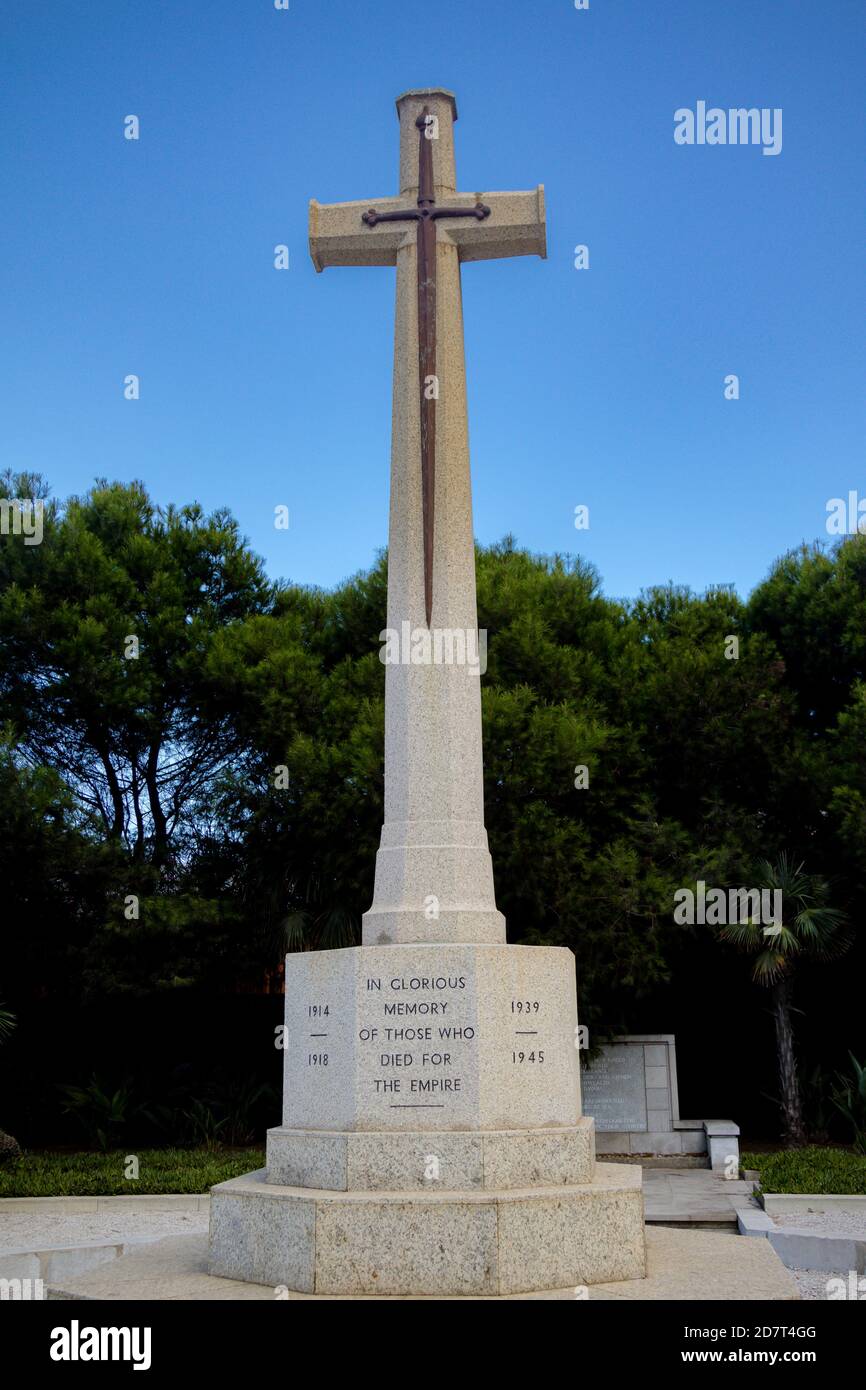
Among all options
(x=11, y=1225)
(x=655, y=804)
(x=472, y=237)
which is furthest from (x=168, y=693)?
(x=472, y=237)

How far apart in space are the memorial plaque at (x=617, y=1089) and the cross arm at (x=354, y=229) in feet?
44.5

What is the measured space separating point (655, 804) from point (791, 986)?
11.3ft

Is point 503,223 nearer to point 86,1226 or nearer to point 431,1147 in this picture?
point 431,1147

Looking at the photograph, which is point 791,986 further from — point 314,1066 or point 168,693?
point 314,1066

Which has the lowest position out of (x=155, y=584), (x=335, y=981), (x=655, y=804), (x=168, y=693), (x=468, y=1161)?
(x=468, y=1161)

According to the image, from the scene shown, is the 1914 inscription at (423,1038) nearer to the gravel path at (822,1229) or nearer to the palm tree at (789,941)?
the gravel path at (822,1229)

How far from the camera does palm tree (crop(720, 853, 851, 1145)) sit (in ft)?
58.9

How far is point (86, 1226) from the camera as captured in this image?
1242 cm

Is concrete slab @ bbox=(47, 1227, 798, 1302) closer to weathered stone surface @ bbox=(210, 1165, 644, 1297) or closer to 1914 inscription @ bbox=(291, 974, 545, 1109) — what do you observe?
weathered stone surface @ bbox=(210, 1165, 644, 1297)

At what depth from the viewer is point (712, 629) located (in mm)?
21203

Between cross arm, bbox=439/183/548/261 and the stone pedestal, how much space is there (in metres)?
4.74

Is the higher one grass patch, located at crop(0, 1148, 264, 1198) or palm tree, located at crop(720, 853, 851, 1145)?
palm tree, located at crop(720, 853, 851, 1145)
